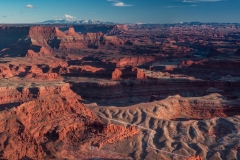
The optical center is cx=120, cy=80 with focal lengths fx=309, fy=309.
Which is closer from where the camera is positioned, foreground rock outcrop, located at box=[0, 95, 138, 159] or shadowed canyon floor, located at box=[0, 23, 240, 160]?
foreground rock outcrop, located at box=[0, 95, 138, 159]

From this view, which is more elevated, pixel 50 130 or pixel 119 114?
pixel 50 130

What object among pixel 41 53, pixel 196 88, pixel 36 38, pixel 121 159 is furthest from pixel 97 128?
pixel 36 38

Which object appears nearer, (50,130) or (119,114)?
(50,130)

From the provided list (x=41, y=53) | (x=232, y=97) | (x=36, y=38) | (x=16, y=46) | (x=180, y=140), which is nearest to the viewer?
(x=180, y=140)

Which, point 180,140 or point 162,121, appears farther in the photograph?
point 162,121

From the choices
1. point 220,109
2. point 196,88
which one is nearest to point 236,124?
point 220,109

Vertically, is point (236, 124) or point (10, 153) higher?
point (10, 153)

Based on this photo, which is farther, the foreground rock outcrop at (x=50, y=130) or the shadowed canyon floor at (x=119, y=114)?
the shadowed canyon floor at (x=119, y=114)

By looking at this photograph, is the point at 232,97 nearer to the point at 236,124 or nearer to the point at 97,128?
the point at 236,124

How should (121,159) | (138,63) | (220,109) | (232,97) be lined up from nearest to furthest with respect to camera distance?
1. (121,159)
2. (220,109)
3. (232,97)
4. (138,63)
